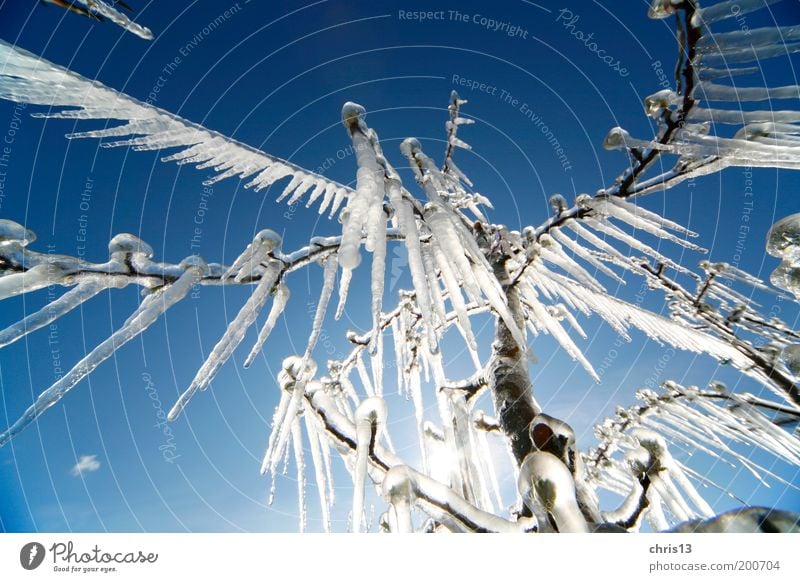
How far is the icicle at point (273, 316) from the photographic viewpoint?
24.4 inches

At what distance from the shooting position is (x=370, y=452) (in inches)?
24.9

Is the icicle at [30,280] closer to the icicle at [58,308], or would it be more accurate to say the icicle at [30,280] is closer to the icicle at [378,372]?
the icicle at [58,308]

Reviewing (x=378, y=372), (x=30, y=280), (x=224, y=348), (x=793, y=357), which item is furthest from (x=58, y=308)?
(x=793, y=357)

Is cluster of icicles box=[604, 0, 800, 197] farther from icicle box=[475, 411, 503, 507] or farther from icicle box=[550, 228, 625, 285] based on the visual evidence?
icicle box=[475, 411, 503, 507]

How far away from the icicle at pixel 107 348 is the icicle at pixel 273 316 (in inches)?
5.7

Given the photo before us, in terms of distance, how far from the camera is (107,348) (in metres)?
0.47

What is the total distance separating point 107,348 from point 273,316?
0.24 m

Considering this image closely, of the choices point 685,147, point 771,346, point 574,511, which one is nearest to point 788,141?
point 685,147

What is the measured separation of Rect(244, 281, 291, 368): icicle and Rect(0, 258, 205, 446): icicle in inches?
5.7

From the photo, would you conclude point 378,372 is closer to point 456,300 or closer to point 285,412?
point 285,412

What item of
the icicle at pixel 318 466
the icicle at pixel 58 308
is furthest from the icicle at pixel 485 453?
the icicle at pixel 58 308

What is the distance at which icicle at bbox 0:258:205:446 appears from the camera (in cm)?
45

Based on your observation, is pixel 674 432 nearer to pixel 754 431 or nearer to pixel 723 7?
pixel 754 431
